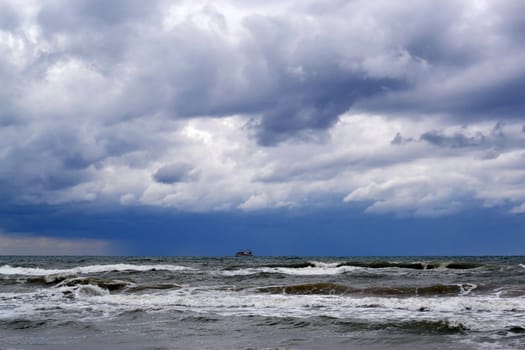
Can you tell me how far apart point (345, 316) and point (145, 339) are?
19.4ft

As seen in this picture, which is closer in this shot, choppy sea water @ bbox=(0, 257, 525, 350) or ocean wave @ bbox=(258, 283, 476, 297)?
choppy sea water @ bbox=(0, 257, 525, 350)

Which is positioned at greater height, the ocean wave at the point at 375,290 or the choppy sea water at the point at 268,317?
the ocean wave at the point at 375,290

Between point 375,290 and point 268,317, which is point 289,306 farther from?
point 375,290

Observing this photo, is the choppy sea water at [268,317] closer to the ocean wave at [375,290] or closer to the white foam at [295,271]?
the ocean wave at [375,290]

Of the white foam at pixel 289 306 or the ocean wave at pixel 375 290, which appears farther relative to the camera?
the ocean wave at pixel 375 290

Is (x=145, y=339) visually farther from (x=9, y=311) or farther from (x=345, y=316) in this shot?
(x=9, y=311)

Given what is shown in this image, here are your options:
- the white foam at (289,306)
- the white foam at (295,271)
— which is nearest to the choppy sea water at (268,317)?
the white foam at (289,306)

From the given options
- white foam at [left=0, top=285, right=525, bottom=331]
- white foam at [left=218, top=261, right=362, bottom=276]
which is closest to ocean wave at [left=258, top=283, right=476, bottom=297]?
white foam at [left=0, top=285, right=525, bottom=331]

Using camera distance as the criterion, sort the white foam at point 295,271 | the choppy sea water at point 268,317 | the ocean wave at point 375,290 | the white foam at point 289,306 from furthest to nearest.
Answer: the white foam at point 295,271 → the ocean wave at point 375,290 → the white foam at point 289,306 → the choppy sea water at point 268,317

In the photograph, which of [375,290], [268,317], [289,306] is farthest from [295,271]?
[268,317]

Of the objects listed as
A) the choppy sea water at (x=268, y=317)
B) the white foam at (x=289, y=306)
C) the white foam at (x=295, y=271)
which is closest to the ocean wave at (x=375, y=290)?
the choppy sea water at (x=268, y=317)

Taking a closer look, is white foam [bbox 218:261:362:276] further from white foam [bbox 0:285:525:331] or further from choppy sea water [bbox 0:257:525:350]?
white foam [bbox 0:285:525:331]

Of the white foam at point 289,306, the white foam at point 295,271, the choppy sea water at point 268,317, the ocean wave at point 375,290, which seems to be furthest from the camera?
the white foam at point 295,271

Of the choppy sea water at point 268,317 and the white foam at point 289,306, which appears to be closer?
the choppy sea water at point 268,317
